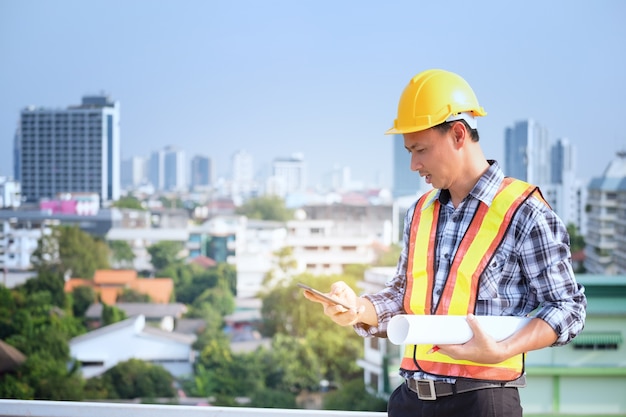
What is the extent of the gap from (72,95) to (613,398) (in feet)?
54.7

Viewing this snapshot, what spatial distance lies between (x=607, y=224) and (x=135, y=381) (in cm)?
1216

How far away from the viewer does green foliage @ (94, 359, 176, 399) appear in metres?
22.3

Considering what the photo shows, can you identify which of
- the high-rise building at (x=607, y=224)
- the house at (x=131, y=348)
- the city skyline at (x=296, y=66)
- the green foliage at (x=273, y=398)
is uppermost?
the city skyline at (x=296, y=66)

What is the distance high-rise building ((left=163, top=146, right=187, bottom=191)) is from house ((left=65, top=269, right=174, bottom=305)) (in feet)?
10.6

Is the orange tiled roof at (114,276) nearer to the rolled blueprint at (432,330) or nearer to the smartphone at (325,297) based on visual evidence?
the smartphone at (325,297)

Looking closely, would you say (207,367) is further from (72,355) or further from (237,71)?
(237,71)

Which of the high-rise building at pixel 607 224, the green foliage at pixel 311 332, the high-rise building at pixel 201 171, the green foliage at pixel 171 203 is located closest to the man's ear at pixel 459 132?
the high-rise building at pixel 607 224

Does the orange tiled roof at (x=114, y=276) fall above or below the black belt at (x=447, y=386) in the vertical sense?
below

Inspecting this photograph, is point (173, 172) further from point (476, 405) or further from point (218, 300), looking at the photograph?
point (476, 405)

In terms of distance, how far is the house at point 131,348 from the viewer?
22188mm

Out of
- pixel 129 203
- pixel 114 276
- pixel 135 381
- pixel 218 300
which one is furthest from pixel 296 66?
pixel 135 381

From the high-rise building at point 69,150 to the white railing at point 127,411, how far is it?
22799 mm

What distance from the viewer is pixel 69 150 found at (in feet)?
79.3

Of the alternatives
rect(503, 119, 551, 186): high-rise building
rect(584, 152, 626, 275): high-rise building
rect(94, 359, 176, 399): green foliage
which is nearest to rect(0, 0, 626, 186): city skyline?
rect(503, 119, 551, 186): high-rise building
